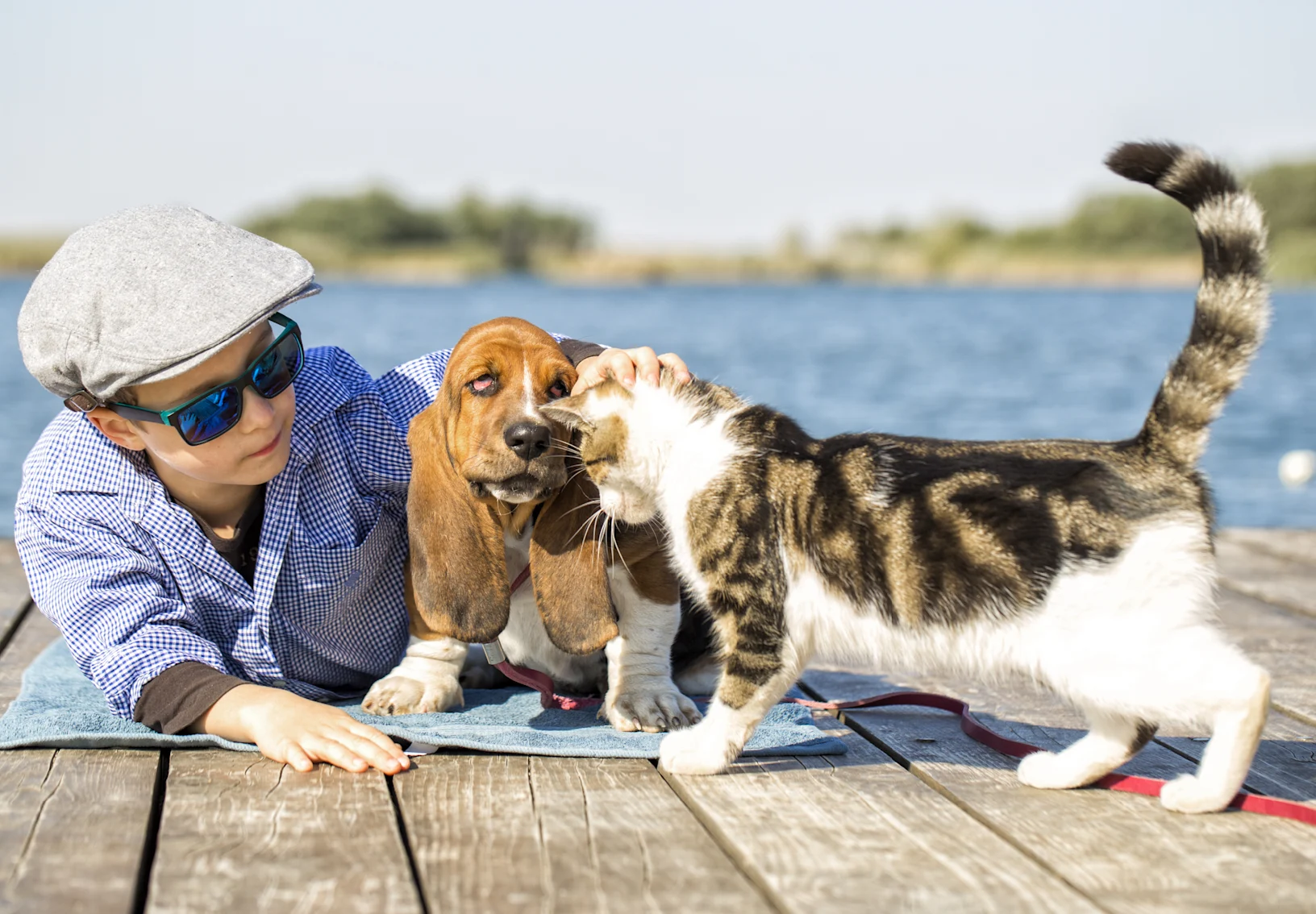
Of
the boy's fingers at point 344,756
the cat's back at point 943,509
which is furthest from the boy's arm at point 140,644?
the cat's back at point 943,509

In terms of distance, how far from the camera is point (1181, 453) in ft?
7.97

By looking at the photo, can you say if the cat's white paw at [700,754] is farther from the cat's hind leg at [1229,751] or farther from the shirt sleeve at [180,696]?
the shirt sleeve at [180,696]

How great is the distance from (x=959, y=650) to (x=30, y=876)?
1.70 meters

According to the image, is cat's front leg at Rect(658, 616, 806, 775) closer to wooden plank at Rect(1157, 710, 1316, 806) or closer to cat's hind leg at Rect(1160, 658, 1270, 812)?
cat's hind leg at Rect(1160, 658, 1270, 812)

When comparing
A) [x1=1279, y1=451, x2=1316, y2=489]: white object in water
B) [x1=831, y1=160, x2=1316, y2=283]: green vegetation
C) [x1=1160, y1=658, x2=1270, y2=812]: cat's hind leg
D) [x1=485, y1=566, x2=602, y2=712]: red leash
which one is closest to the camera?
[x1=1160, y1=658, x2=1270, y2=812]: cat's hind leg

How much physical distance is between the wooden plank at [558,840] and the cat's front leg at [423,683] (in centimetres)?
45

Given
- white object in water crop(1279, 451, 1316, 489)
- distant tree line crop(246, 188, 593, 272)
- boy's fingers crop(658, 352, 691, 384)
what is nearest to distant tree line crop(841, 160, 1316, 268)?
distant tree line crop(246, 188, 593, 272)

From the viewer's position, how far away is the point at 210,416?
291 cm

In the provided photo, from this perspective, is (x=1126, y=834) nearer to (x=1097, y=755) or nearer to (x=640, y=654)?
(x=1097, y=755)

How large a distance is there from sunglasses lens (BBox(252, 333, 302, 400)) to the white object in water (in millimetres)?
8848

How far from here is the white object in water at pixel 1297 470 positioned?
981 centimetres

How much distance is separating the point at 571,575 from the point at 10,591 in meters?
2.86

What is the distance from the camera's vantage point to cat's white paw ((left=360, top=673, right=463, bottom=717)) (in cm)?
317

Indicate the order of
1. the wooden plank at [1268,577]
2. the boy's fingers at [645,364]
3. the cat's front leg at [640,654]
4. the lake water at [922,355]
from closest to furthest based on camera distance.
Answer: the boy's fingers at [645,364], the cat's front leg at [640,654], the wooden plank at [1268,577], the lake water at [922,355]
